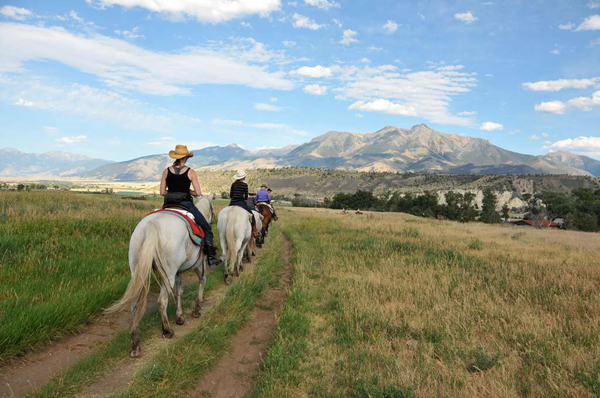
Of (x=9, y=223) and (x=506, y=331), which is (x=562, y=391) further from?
(x=9, y=223)

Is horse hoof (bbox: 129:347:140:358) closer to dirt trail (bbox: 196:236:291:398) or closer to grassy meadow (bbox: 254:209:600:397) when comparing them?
dirt trail (bbox: 196:236:291:398)

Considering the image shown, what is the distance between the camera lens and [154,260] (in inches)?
228

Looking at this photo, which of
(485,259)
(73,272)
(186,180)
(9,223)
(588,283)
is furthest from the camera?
(485,259)

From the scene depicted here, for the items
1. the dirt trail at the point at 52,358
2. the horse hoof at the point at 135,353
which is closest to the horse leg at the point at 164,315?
the horse hoof at the point at 135,353

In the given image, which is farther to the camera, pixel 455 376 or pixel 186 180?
pixel 186 180

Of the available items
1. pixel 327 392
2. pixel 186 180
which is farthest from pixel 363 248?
pixel 327 392

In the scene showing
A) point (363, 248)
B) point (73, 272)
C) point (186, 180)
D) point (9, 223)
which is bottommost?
point (363, 248)

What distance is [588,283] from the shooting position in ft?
29.5

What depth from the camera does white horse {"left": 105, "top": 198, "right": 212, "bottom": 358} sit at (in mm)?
5484

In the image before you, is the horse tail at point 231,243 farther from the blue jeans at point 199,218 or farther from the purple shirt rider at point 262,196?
the purple shirt rider at point 262,196

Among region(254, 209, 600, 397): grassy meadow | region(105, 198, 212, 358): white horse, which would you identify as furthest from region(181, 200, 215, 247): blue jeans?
region(254, 209, 600, 397): grassy meadow

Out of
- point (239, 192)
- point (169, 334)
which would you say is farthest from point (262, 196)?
point (169, 334)

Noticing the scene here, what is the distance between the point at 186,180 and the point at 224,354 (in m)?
3.58

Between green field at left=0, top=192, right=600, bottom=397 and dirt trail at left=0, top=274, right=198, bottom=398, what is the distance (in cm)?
18
